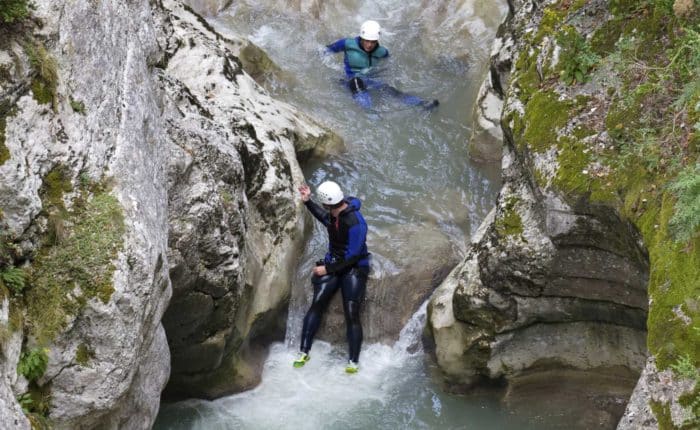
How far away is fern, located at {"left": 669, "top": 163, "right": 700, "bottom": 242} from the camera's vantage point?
586 cm

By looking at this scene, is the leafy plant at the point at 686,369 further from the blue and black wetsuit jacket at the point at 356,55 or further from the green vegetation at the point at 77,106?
the blue and black wetsuit jacket at the point at 356,55

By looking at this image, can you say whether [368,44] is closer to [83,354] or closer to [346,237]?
[346,237]

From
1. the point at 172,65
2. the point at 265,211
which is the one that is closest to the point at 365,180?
the point at 265,211

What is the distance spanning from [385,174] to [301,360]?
3.90 meters

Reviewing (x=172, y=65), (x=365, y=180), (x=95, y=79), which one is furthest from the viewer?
(x=365, y=180)

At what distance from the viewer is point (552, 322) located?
869cm

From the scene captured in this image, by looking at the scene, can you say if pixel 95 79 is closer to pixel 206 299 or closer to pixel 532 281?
pixel 206 299

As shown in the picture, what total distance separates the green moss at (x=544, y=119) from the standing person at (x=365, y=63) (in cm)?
574

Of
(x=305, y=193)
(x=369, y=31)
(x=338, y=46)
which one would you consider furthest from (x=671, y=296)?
(x=338, y=46)

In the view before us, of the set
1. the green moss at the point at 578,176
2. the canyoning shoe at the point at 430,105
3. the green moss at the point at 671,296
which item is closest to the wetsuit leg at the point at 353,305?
the green moss at the point at 578,176

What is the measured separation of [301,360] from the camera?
9.75 meters

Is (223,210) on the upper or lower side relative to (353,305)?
upper

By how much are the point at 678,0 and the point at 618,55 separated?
0.79 meters

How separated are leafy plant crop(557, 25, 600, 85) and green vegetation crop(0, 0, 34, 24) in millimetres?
5435
